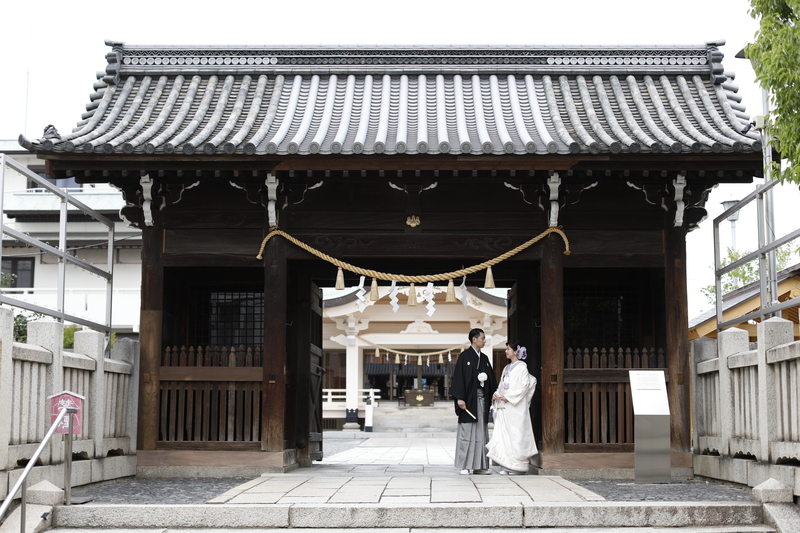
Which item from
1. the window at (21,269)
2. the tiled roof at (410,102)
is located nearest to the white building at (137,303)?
the window at (21,269)

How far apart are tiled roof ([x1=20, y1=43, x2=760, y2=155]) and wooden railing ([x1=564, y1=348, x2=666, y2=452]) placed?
2.69 metres

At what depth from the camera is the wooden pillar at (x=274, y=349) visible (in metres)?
10.2

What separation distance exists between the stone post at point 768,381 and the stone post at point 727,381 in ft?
3.63

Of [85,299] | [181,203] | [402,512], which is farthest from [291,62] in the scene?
[85,299]

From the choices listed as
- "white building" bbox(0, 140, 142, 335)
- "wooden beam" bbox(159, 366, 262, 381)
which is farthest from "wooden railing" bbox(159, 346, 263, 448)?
"white building" bbox(0, 140, 142, 335)

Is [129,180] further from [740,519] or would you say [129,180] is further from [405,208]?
[740,519]

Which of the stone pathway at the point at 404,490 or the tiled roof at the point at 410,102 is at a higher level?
the tiled roof at the point at 410,102

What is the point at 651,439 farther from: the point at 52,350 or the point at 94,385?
the point at 52,350

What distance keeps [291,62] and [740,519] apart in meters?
8.73

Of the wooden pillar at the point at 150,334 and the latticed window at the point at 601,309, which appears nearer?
the wooden pillar at the point at 150,334

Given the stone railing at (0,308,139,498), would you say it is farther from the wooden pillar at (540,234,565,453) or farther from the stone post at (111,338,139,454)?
the wooden pillar at (540,234,565,453)

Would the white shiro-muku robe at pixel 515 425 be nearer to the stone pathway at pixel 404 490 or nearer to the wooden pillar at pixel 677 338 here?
the stone pathway at pixel 404 490

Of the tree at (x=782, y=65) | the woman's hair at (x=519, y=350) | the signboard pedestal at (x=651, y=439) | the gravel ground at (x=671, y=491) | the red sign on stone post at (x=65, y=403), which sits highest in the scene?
the tree at (x=782, y=65)

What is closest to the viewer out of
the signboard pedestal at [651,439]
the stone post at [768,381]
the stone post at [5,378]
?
the stone post at [5,378]
